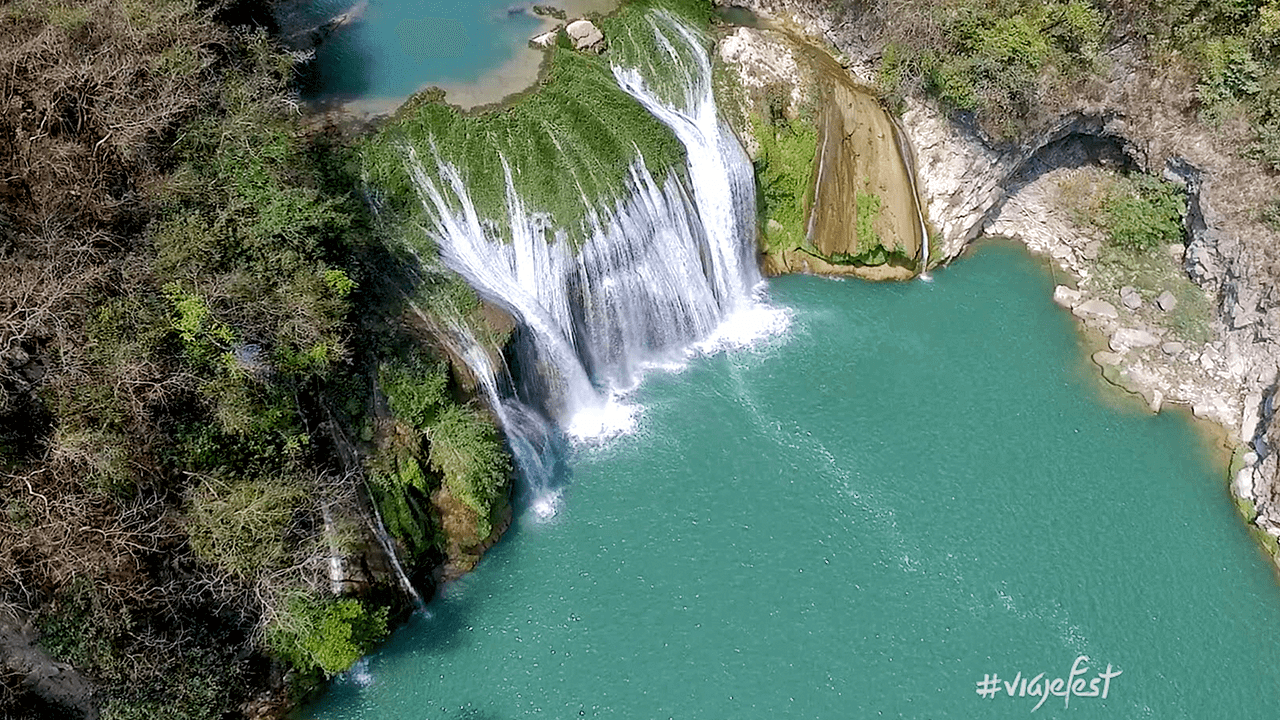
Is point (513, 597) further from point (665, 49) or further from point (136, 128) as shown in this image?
point (665, 49)

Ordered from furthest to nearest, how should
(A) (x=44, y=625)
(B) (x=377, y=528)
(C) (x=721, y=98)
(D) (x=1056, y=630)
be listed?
(C) (x=721, y=98)
(D) (x=1056, y=630)
(B) (x=377, y=528)
(A) (x=44, y=625)

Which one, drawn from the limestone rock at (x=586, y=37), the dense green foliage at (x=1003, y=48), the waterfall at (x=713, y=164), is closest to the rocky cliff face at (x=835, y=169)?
the waterfall at (x=713, y=164)

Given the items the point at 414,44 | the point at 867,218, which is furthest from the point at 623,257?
the point at 414,44

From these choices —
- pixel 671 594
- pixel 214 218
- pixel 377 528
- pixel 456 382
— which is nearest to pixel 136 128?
pixel 214 218

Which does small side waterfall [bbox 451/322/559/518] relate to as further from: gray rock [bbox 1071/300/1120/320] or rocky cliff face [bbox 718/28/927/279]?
gray rock [bbox 1071/300/1120/320]

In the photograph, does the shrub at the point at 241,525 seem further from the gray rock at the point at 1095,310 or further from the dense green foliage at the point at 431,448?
the gray rock at the point at 1095,310

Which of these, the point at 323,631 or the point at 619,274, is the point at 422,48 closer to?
the point at 619,274
